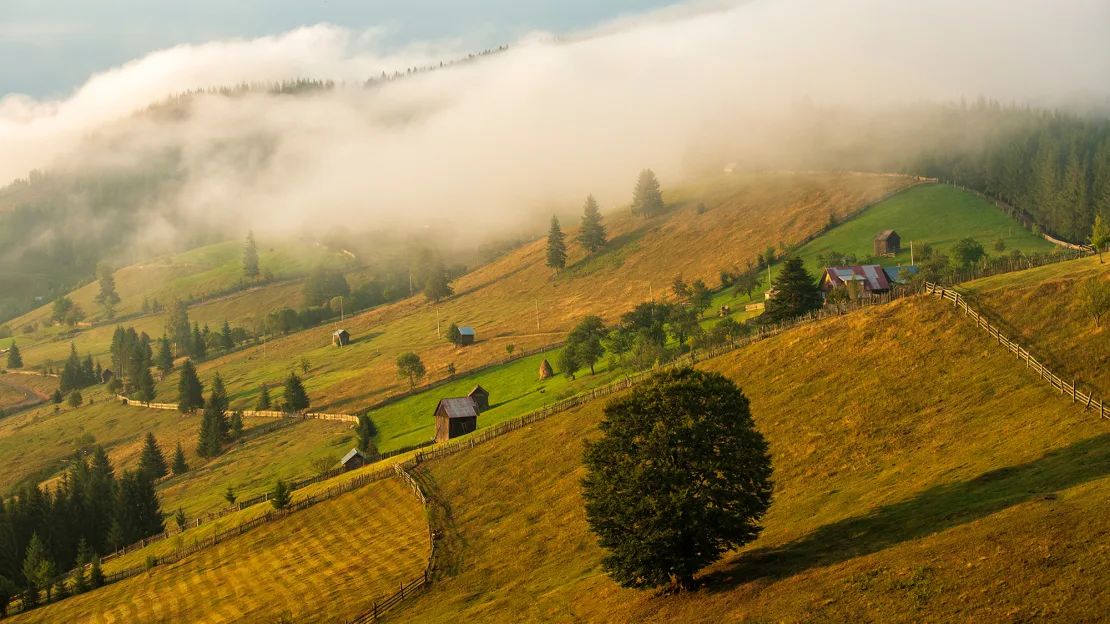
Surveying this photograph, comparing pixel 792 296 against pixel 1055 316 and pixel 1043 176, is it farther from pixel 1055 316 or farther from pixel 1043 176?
pixel 1043 176

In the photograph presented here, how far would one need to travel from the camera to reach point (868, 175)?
19725 cm

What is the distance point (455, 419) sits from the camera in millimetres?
108312

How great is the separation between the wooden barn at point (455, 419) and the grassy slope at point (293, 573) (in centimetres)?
1853

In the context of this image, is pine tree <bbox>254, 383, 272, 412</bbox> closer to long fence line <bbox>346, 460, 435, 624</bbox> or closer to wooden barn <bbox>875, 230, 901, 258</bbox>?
long fence line <bbox>346, 460, 435, 624</bbox>

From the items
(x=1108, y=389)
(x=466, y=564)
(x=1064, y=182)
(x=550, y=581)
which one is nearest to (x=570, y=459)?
(x=466, y=564)

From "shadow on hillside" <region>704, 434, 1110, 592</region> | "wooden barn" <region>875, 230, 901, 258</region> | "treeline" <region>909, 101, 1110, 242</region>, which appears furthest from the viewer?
"treeline" <region>909, 101, 1110, 242</region>

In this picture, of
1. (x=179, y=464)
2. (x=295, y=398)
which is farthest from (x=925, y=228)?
(x=179, y=464)

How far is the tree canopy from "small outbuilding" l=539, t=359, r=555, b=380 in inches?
3087

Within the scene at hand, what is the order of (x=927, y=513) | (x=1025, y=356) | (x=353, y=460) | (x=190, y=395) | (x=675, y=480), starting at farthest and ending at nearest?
(x=190, y=395) < (x=353, y=460) < (x=1025, y=356) < (x=675, y=480) < (x=927, y=513)

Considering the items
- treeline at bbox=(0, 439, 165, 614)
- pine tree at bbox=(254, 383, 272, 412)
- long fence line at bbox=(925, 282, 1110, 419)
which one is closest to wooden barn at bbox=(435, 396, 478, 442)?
treeline at bbox=(0, 439, 165, 614)

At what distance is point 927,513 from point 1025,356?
25982 millimetres

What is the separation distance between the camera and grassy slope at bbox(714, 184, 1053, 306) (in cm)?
13875

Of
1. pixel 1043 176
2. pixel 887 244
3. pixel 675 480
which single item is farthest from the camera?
pixel 1043 176

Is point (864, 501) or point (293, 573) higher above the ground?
point (864, 501)
